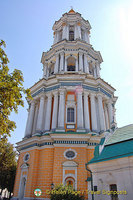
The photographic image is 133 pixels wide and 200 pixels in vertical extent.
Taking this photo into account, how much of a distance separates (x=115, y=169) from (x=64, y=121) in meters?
10.5

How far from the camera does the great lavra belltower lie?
52.2 feet

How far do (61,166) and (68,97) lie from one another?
331 inches

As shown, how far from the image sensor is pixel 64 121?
62.6 feet

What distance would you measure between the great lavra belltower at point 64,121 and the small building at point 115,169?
10.9ft

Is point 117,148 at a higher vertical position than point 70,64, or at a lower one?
lower

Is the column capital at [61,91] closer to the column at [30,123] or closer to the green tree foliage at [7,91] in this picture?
the column at [30,123]

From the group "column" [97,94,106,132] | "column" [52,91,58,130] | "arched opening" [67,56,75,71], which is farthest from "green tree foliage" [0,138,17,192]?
"arched opening" [67,56,75,71]

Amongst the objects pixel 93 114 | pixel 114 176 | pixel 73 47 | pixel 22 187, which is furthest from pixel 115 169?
pixel 73 47

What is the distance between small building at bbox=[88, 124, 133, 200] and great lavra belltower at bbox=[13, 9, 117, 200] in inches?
131

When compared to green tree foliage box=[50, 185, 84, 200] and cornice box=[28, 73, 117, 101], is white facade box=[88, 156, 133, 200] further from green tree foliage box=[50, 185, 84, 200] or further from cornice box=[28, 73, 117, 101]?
cornice box=[28, 73, 117, 101]

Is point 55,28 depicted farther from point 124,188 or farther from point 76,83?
point 124,188

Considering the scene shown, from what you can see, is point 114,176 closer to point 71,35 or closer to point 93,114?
point 93,114

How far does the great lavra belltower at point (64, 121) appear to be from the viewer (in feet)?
52.2

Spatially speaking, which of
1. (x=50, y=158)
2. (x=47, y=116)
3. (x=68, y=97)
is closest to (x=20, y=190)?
(x=50, y=158)
